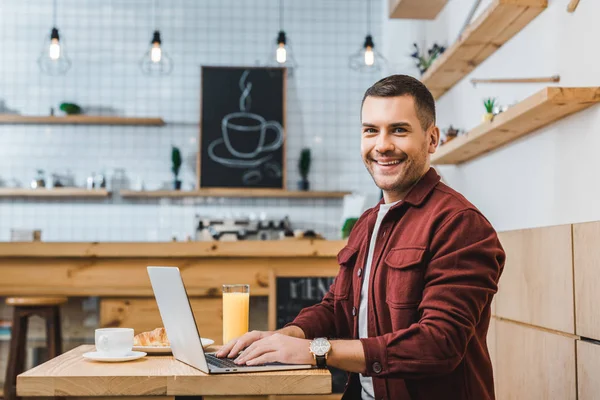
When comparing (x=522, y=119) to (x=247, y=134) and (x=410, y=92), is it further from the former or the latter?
(x=247, y=134)

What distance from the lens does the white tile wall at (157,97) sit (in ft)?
19.1

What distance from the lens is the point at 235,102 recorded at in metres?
5.91

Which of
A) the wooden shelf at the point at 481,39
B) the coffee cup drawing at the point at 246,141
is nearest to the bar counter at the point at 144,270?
the wooden shelf at the point at 481,39

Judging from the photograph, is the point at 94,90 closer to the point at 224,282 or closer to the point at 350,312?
the point at 224,282

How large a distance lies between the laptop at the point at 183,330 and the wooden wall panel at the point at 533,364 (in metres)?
1.04

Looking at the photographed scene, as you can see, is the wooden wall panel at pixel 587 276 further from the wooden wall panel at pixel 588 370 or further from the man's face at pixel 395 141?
the man's face at pixel 395 141

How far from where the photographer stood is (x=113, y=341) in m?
1.66

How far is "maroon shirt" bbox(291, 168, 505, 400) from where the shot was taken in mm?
1480

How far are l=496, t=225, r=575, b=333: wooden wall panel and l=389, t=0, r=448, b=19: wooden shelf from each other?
65.8 inches

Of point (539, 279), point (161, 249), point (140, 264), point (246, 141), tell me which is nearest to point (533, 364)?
point (539, 279)

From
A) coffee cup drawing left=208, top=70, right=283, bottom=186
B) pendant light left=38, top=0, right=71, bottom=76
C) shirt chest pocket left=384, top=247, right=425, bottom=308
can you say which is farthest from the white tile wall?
shirt chest pocket left=384, top=247, right=425, bottom=308

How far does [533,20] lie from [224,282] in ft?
6.41

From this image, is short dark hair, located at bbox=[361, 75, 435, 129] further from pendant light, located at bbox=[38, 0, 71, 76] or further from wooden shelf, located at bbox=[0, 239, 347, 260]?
pendant light, located at bbox=[38, 0, 71, 76]

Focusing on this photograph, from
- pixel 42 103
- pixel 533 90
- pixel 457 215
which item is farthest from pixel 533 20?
pixel 42 103
